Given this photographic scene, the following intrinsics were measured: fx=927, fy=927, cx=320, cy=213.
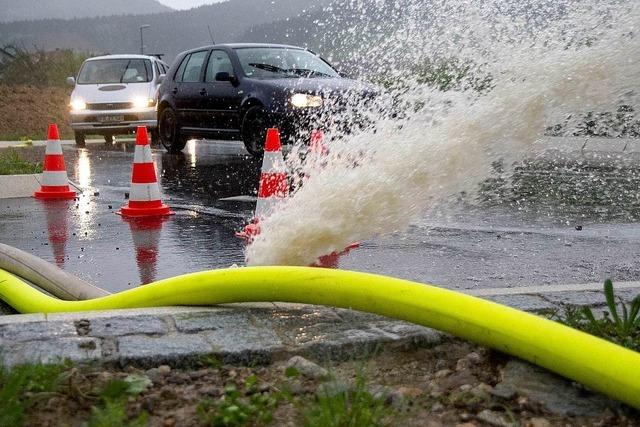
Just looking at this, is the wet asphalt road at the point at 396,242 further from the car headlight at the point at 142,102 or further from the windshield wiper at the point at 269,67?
the car headlight at the point at 142,102

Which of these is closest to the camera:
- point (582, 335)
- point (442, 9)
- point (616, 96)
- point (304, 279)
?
point (582, 335)

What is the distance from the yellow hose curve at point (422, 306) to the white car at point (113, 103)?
16521mm

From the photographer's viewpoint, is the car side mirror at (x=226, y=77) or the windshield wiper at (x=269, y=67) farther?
the car side mirror at (x=226, y=77)

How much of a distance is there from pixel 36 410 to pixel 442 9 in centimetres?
597

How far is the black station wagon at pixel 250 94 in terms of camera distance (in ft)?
44.2

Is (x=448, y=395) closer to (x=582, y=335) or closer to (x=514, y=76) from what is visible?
(x=582, y=335)

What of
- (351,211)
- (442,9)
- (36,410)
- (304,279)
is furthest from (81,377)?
(442,9)

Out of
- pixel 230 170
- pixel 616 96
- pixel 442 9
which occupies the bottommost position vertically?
pixel 230 170

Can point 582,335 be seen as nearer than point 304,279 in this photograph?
Yes

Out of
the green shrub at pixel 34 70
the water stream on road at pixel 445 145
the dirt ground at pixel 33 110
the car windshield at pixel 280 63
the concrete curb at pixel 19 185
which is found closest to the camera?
the water stream on road at pixel 445 145

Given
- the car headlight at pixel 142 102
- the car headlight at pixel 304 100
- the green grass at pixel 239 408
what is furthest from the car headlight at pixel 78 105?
the green grass at pixel 239 408

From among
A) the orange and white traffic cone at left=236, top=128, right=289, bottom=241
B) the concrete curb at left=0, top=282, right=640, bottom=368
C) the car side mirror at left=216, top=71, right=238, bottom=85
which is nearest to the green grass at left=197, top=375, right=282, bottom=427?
the concrete curb at left=0, top=282, right=640, bottom=368

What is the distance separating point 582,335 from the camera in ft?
9.69

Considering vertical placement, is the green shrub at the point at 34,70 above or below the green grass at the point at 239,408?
below
